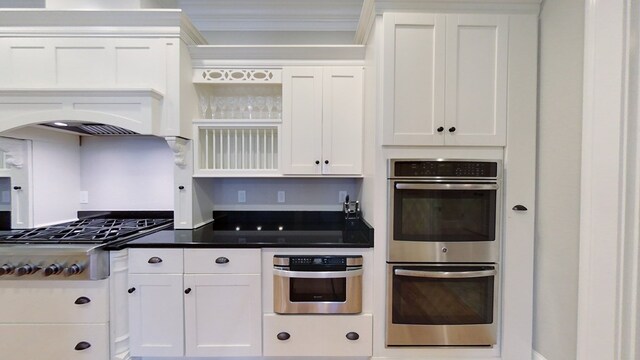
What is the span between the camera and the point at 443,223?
1.76 meters

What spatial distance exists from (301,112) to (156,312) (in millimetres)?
1649

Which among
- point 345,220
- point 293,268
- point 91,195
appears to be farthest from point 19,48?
point 345,220

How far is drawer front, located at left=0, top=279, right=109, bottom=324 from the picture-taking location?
1.65 meters

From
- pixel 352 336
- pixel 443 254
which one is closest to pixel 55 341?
pixel 352 336

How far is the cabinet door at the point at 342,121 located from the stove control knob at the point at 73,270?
5.34ft

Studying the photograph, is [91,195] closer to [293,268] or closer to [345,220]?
[293,268]

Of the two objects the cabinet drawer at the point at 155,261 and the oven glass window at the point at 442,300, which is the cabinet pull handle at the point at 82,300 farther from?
the oven glass window at the point at 442,300

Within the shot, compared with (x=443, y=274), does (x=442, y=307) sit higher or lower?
lower

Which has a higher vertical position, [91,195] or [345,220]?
[91,195]

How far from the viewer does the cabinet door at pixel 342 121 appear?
2.10 m

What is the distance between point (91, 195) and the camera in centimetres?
245

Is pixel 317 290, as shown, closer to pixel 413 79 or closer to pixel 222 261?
pixel 222 261

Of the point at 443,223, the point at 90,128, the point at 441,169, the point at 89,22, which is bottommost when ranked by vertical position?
the point at 443,223

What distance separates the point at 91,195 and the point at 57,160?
370 mm
